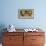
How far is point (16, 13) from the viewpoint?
4230 millimetres

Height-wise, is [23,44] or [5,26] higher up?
[5,26]

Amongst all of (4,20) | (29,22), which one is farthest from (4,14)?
(29,22)

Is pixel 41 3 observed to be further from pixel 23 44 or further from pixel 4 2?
pixel 23 44

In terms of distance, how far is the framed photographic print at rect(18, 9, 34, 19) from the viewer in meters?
4.23

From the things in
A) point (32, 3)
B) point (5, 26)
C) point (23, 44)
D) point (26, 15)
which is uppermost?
point (32, 3)

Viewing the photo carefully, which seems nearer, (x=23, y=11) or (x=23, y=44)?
(x=23, y=44)

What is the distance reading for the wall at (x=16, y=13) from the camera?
13.8 ft

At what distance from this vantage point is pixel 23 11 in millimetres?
4234

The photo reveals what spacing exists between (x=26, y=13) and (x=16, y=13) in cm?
31

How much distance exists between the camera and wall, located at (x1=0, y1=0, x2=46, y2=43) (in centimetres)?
422

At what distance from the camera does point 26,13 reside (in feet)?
13.9

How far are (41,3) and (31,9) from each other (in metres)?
0.37

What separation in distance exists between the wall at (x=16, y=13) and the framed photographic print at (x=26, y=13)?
95 mm

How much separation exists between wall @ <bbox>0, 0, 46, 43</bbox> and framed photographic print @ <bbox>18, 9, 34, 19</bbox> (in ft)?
0.31
